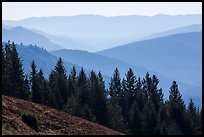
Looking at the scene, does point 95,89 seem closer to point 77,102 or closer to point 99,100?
point 99,100

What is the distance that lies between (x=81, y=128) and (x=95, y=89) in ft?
131

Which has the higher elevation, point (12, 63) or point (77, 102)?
point (12, 63)

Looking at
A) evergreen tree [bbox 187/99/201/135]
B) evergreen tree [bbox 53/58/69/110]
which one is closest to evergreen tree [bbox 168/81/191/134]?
evergreen tree [bbox 187/99/201/135]

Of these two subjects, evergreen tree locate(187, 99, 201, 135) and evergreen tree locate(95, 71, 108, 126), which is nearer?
evergreen tree locate(95, 71, 108, 126)

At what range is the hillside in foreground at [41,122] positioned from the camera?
101ft

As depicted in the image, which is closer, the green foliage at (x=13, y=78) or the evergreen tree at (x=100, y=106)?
the evergreen tree at (x=100, y=106)

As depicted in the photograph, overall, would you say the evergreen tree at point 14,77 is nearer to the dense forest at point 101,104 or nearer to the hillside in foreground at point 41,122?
the dense forest at point 101,104

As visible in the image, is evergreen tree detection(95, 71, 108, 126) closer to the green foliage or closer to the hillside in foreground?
the green foliage

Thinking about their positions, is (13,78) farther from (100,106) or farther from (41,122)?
(41,122)

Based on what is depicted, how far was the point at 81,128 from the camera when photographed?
118ft

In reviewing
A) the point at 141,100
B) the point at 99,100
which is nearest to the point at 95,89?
the point at 99,100

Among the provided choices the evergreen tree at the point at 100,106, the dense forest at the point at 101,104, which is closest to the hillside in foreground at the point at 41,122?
the dense forest at the point at 101,104

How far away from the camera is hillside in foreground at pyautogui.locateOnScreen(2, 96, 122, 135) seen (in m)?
30.7

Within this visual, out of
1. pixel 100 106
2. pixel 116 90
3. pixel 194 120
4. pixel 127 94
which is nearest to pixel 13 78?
pixel 100 106
